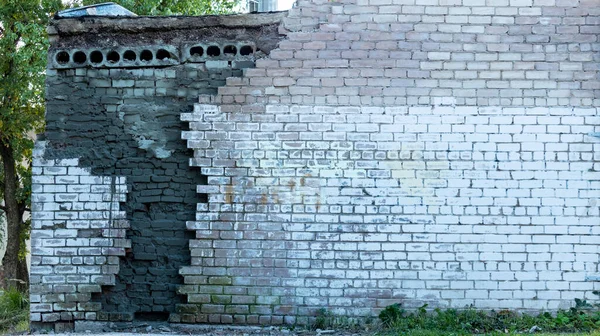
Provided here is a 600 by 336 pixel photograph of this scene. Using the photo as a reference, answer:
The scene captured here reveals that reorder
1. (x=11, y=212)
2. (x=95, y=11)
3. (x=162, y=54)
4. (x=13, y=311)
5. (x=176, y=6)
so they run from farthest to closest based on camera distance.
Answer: (x=176, y=6)
(x=11, y=212)
(x=13, y=311)
(x=95, y=11)
(x=162, y=54)

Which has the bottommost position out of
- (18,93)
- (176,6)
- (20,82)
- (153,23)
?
(153,23)

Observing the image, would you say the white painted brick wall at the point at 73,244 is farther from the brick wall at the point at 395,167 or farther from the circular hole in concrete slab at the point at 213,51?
the circular hole in concrete slab at the point at 213,51

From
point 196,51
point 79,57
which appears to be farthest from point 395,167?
point 79,57

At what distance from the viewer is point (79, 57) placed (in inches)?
358

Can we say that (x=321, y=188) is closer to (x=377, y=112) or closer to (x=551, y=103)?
(x=377, y=112)

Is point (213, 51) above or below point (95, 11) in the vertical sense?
below

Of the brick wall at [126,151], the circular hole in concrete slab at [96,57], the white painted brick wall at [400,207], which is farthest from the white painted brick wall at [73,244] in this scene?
the circular hole in concrete slab at [96,57]

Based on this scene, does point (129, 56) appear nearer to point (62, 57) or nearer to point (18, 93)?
point (62, 57)

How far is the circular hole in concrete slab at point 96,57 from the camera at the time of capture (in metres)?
9.07

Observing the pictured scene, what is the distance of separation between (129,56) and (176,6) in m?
7.59

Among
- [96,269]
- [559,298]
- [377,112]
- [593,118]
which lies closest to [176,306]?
[96,269]

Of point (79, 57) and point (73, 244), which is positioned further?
point (79, 57)

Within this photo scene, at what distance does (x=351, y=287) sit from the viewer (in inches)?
339

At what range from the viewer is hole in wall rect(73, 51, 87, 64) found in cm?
908
